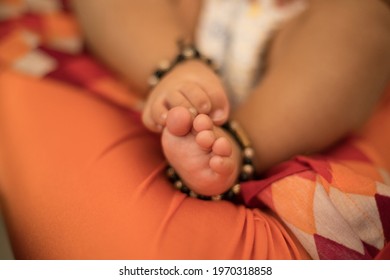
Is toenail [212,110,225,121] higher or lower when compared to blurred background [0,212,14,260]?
higher

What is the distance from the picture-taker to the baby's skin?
40 centimetres

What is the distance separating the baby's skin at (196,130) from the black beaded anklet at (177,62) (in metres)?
0.06

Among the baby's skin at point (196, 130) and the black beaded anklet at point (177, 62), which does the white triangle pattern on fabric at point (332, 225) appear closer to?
the baby's skin at point (196, 130)

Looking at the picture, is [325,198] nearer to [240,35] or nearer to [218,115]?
[218,115]

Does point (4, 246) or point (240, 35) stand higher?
point (240, 35)

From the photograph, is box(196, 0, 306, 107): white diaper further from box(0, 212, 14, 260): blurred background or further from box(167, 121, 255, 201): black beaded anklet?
box(0, 212, 14, 260): blurred background

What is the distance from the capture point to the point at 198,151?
0.41m

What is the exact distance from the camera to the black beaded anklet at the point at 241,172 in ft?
1.53

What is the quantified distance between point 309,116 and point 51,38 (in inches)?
19.1

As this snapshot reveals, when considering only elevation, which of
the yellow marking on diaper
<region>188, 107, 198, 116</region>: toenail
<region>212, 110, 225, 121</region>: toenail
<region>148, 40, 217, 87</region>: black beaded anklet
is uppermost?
the yellow marking on diaper

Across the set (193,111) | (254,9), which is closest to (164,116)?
(193,111)

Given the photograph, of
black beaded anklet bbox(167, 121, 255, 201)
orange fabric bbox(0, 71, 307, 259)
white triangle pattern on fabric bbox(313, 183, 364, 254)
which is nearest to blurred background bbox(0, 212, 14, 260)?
orange fabric bbox(0, 71, 307, 259)

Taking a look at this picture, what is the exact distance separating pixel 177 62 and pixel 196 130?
19cm
